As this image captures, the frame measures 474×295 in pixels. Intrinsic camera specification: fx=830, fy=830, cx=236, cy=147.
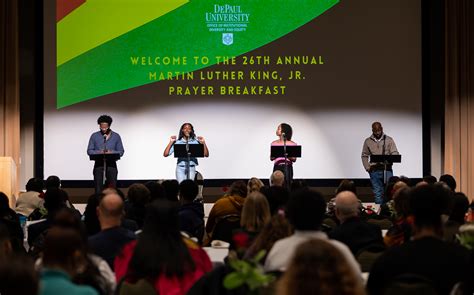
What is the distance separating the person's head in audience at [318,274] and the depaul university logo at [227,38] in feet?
36.7

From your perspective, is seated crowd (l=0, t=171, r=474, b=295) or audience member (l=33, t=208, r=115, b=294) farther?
audience member (l=33, t=208, r=115, b=294)

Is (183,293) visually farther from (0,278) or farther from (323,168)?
(323,168)

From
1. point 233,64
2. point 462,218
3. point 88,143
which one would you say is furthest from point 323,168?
point 462,218

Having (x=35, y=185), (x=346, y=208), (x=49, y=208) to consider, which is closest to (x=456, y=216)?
(x=346, y=208)

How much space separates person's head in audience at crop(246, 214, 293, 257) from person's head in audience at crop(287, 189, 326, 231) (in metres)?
0.18

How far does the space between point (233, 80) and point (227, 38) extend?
0.69 metres

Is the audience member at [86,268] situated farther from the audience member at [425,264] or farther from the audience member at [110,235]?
the audience member at [425,264]

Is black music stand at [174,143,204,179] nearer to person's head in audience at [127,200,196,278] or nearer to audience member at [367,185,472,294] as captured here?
person's head in audience at [127,200,196,278]

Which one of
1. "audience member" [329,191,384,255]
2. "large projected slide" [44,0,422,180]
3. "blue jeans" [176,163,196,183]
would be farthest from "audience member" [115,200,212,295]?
"large projected slide" [44,0,422,180]

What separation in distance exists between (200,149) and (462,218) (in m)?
6.04

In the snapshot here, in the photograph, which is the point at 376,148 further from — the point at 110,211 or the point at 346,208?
the point at 110,211

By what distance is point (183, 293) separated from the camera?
3.73 meters

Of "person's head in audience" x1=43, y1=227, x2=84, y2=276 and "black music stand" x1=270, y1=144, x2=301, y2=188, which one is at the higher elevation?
"black music stand" x1=270, y1=144, x2=301, y2=188

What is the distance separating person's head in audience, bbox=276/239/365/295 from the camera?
7.52ft
